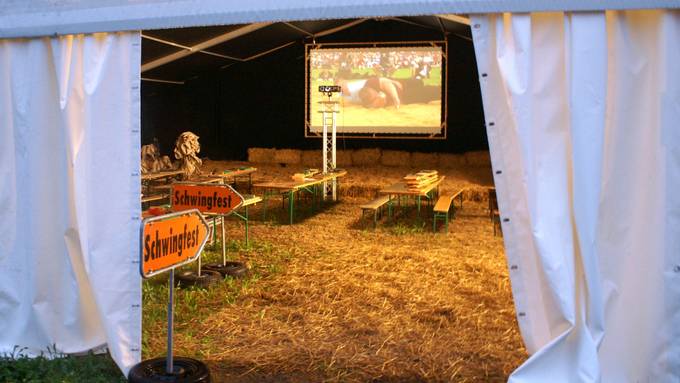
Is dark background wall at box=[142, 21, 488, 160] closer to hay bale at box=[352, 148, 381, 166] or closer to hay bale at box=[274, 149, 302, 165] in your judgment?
hay bale at box=[352, 148, 381, 166]

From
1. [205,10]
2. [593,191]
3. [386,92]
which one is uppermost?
[386,92]

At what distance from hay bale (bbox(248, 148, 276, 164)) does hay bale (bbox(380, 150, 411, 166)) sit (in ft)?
8.18

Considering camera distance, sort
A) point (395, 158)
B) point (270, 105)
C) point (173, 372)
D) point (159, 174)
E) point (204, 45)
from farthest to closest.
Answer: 1. point (270, 105)
2. point (395, 158)
3. point (204, 45)
4. point (159, 174)
5. point (173, 372)

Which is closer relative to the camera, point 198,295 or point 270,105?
point 198,295

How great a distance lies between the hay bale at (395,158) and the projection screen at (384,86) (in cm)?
54

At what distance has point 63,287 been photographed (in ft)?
13.3

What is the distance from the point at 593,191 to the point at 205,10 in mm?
2317

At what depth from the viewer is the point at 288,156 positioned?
14492mm

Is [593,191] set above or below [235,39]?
below

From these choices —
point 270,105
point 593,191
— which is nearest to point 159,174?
point 270,105

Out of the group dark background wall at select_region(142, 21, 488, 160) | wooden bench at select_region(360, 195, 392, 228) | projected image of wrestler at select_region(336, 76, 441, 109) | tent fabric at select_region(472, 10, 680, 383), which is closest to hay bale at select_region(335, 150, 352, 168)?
dark background wall at select_region(142, 21, 488, 160)

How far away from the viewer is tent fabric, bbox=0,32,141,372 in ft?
12.5

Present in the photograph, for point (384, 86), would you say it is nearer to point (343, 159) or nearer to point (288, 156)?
point (343, 159)

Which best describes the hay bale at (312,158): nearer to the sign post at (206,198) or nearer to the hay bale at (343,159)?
the hay bale at (343,159)
